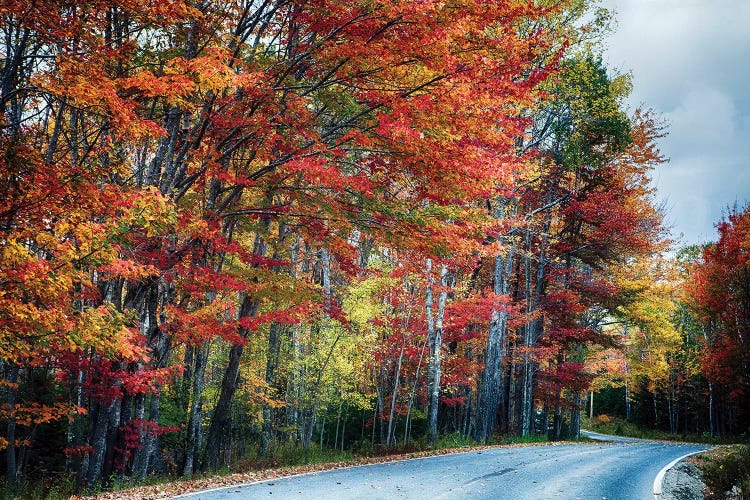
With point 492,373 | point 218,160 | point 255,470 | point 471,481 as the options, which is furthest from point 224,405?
point 492,373

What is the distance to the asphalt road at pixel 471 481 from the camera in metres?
8.59

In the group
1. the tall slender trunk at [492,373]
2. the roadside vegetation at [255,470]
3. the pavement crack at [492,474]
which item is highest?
the tall slender trunk at [492,373]

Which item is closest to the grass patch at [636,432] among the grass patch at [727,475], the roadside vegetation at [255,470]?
the roadside vegetation at [255,470]

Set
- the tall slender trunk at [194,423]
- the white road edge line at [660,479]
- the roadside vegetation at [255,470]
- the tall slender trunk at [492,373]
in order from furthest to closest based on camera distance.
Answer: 1. the tall slender trunk at [492,373]
2. the tall slender trunk at [194,423]
3. the white road edge line at [660,479]
4. the roadside vegetation at [255,470]

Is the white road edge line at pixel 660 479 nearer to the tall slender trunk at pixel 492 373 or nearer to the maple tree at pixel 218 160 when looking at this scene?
the maple tree at pixel 218 160

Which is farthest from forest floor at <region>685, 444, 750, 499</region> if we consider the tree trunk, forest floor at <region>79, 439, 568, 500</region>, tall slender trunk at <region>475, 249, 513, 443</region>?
the tree trunk

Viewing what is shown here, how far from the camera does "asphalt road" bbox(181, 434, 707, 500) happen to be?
859 cm

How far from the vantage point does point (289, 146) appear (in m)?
10.5

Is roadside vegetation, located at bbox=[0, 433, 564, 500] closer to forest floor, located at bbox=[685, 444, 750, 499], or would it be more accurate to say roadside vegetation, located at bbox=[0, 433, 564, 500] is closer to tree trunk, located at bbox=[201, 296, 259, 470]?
tree trunk, located at bbox=[201, 296, 259, 470]

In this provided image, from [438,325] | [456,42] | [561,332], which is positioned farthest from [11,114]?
[561,332]

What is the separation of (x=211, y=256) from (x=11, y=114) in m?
4.85

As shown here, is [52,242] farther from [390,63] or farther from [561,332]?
[561,332]

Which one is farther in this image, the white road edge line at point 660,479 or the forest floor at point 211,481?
the white road edge line at point 660,479

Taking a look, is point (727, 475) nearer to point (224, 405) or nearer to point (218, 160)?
point (224, 405)
